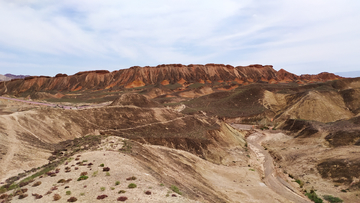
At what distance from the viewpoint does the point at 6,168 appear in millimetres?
20047

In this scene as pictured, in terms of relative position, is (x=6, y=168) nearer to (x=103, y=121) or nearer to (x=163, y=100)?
(x=103, y=121)

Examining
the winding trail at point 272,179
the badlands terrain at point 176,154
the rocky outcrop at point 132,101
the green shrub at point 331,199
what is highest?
the rocky outcrop at point 132,101

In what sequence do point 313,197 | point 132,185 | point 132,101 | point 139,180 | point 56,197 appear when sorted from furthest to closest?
point 132,101
point 313,197
point 139,180
point 132,185
point 56,197

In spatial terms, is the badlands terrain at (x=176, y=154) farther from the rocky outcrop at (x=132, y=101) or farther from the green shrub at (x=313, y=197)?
the rocky outcrop at (x=132, y=101)

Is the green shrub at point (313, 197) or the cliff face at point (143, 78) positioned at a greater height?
the cliff face at point (143, 78)

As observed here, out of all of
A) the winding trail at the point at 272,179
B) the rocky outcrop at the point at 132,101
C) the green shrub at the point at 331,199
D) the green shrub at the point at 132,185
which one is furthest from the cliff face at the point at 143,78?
the green shrub at the point at 132,185

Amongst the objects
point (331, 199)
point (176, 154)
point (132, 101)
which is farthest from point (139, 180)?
point (132, 101)

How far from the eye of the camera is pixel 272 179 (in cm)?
2962

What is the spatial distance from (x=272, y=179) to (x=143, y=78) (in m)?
138

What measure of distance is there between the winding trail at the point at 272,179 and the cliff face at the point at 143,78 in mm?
112954

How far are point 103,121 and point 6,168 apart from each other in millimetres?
20052

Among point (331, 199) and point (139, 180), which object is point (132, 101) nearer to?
point (139, 180)

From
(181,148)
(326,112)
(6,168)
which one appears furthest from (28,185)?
(326,112)

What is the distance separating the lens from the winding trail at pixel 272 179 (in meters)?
24.5
